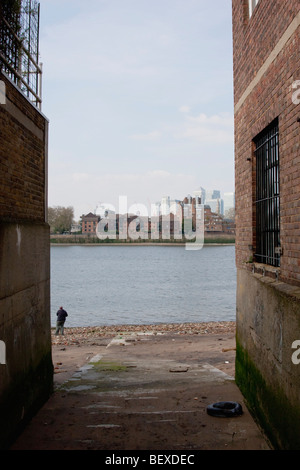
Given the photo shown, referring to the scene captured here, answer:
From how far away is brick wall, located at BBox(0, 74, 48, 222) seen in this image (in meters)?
5.92

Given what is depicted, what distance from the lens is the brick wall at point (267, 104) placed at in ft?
16.6

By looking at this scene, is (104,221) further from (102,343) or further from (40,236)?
(40,236)

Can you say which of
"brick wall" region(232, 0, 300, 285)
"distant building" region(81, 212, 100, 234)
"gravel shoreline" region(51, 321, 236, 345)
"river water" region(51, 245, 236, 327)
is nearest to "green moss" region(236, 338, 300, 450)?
"brick wall" region(232, 0, 300, 285)

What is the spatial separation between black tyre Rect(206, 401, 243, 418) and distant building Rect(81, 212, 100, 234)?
16244 centimetres

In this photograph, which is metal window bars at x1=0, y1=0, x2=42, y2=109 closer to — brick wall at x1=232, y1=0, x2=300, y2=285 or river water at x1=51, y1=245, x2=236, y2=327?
brick wall at x1=232, y1=0, x2=300, y2=285

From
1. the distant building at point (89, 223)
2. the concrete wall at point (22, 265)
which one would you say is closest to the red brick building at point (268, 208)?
the concrete wall at point (22, 265)

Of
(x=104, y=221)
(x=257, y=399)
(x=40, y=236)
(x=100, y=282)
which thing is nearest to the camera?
(x=257, y=399)

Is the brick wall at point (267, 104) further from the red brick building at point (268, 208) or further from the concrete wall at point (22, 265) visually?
the concrete wall at point (22, 265)

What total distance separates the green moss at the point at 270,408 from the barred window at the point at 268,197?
163 cm

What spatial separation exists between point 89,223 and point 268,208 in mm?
164663

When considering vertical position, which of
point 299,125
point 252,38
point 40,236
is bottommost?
point 40,236

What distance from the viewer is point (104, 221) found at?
164 meters

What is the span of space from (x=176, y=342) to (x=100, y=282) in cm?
3856

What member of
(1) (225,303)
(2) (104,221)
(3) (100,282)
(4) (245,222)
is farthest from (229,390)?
(2) (104,221)
